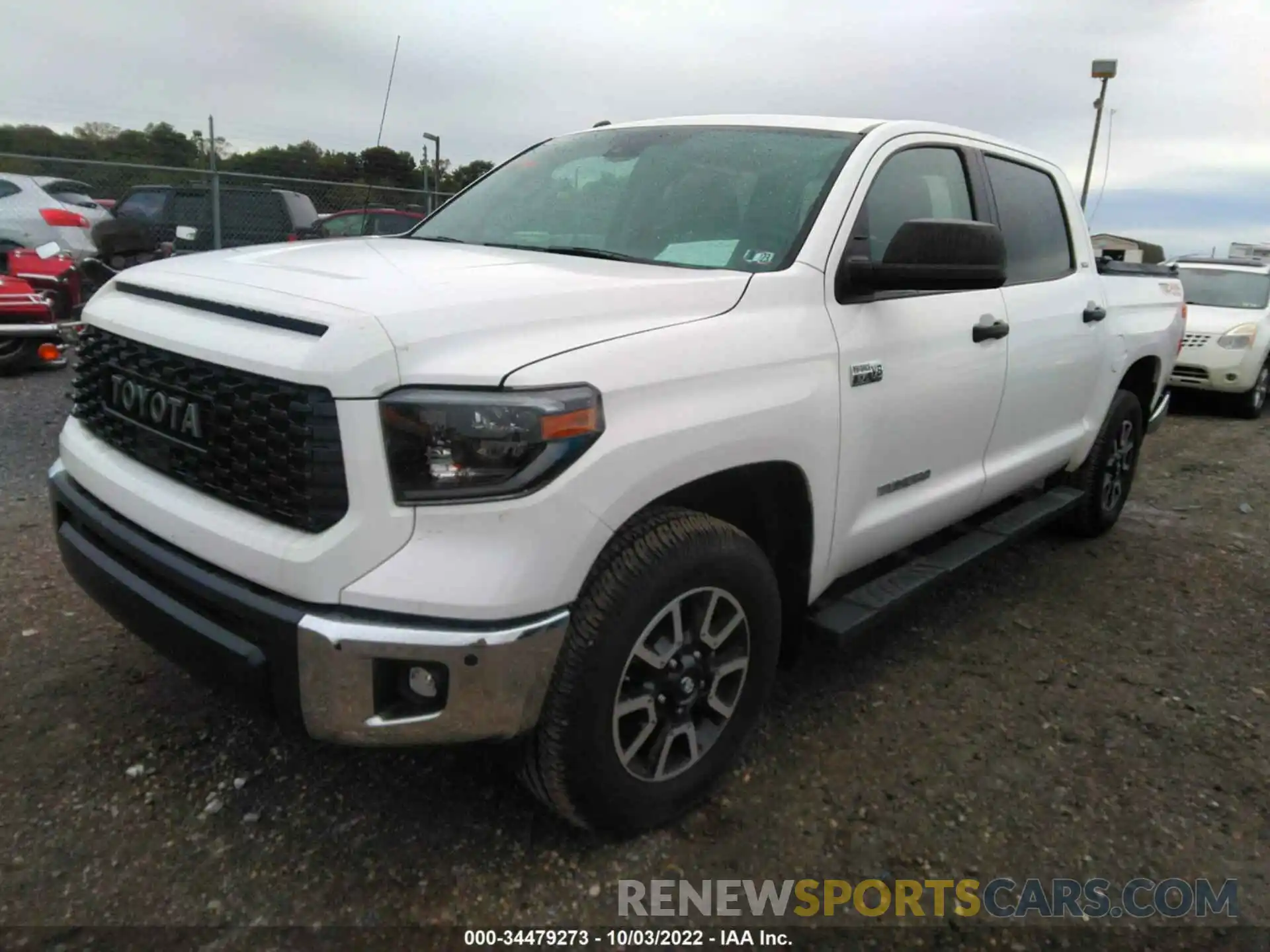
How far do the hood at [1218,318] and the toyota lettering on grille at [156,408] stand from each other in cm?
1012

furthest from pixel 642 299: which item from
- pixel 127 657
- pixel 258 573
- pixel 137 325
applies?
A: pixel 127 657

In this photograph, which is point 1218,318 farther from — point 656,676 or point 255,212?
point 255,212

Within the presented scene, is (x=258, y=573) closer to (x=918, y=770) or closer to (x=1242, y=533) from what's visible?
(x=918, y=770)

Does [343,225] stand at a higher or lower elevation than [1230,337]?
higher

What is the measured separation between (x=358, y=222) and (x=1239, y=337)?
33.1 feet

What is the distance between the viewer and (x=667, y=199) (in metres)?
3.18

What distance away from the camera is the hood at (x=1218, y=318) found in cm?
1002

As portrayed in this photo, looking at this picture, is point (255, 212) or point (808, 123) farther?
point (255, 212)

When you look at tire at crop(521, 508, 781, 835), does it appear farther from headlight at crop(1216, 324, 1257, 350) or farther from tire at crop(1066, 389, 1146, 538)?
headlight at crop(1216, 324, 1257, 350)

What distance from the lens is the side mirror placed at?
108 inches

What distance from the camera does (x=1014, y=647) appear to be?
386cm

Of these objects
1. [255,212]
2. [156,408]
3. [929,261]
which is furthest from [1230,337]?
[255,212]

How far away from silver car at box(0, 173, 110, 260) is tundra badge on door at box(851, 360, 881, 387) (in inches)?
334

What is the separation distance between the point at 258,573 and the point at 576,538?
2.22ft
